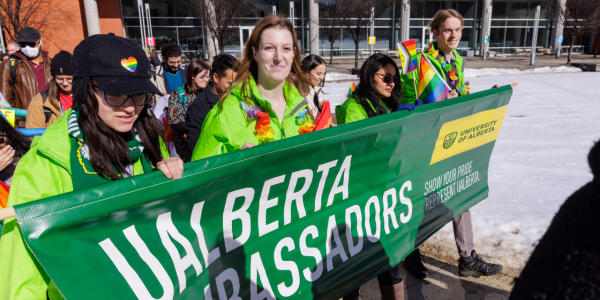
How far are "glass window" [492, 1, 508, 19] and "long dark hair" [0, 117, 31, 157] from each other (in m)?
35.7

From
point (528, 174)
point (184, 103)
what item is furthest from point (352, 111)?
point (528, 174)

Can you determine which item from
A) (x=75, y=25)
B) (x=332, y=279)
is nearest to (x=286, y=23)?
(x=332, y=279)

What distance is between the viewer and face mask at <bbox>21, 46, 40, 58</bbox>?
5.44 meters

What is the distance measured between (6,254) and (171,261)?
0.54m

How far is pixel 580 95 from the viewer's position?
11758 mm

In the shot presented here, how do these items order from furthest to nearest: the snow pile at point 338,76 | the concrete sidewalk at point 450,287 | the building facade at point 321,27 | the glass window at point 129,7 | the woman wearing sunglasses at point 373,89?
the glass window at point 129,7 < the building facade at point 321,27 < the snow pile at point 338,76 < the concrete sidewalk at point 450,287 < the woman wearing sunglasses at point 373,89

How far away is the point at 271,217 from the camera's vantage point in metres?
1.82

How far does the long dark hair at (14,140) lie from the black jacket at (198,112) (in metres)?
1.54

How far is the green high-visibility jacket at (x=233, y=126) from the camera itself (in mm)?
2023

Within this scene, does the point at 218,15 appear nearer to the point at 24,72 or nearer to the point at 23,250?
the point at 24,72

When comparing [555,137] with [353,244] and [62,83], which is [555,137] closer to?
[353,244]

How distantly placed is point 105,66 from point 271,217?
967 millimetres

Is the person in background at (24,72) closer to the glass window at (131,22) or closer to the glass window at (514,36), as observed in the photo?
the glass window at (131,22)

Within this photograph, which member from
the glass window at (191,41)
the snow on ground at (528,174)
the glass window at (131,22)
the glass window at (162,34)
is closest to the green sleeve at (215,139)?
the snow on ground at (528,174)
